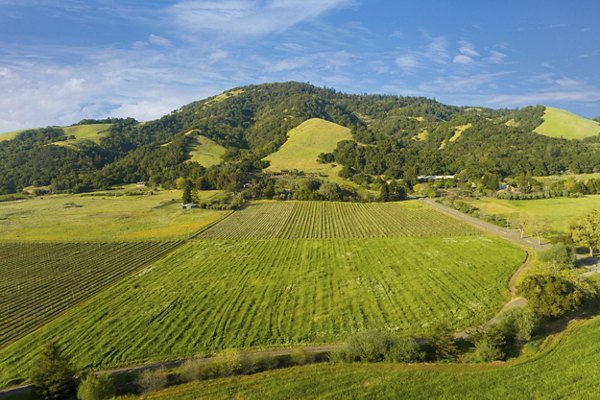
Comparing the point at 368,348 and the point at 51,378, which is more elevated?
the point at 368,348

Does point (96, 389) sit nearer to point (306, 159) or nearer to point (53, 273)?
point (53, 273)

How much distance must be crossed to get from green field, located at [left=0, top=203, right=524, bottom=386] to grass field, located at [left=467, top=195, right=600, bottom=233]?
28267mm

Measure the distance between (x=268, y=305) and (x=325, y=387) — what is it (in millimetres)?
16574

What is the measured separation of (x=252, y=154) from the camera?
194500 millimetres

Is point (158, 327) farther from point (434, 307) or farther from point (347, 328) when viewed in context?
point (434, 307)

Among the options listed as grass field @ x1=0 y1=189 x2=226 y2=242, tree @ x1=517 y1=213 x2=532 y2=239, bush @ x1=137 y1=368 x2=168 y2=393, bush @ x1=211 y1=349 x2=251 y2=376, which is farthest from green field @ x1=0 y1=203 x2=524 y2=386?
grass field @ x1=0 y1=189 x2=226 y2=242

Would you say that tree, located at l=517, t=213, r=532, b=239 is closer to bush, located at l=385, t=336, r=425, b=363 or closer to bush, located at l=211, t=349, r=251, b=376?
bush, located at l=385, t=336, r=425, b=363

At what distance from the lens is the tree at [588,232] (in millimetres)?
50375

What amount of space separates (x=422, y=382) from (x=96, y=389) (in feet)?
65.9

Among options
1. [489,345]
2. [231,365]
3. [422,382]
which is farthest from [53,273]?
[489,345]

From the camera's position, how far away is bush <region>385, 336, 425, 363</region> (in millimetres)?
25197

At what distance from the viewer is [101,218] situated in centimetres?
8975

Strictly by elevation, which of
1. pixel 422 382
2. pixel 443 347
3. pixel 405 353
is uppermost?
pixel 405 353

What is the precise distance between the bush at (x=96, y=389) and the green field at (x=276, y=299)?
5915 mm
